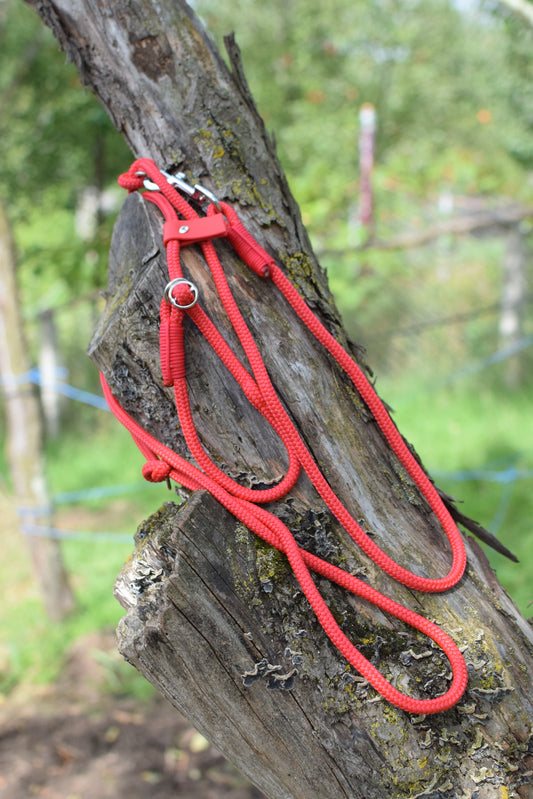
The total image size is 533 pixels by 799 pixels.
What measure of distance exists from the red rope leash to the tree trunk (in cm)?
304

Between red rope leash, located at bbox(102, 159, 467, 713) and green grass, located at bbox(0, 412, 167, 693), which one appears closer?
red rope leash, located at bbox(102, 159, 467, 713)

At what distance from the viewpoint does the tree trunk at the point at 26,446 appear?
396 cm

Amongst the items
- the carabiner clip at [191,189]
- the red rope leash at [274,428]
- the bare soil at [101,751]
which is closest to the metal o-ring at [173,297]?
the red rope leash at [274,428]

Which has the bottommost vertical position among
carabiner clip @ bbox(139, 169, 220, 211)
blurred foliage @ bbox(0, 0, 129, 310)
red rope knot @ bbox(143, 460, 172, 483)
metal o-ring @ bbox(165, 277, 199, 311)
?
red rope knot @ bbox(143, 460, 172, 483)

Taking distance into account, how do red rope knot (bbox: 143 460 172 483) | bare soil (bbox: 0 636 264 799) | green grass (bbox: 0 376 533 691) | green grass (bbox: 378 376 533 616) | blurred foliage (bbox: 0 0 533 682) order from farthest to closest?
green grass (bbox: 378 376 533 616) < blurred foliage (bbox: 0 0 533 682) < green grass (bbox: 0 376 533 691) < bare soil (bbox: 0 636 264 799) < red rope knot (bbox: 143 460 172 483)

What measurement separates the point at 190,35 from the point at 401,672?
1278 millimetres

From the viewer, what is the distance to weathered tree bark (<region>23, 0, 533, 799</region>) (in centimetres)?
97

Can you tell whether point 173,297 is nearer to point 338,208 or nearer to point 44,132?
point 44,132

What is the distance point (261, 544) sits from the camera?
1027 mm

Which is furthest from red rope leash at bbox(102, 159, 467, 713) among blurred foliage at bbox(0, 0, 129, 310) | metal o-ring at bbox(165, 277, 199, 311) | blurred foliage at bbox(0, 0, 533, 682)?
blurred foliage at bbox(0, 0, 129, 310)

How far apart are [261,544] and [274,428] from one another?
0.20 metres

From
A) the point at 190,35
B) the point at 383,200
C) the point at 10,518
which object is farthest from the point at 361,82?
the point at 190,35

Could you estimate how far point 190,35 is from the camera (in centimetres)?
124

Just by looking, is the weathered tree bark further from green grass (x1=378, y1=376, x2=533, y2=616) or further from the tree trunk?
the tree trunk
